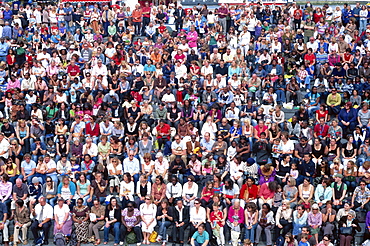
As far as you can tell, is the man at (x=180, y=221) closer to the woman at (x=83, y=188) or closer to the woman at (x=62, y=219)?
the woman at (x=83, y=188)

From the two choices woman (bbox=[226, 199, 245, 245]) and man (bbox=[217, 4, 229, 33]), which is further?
man (bbox=[217, 4, 229, 33])

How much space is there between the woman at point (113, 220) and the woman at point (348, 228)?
5.21 metres

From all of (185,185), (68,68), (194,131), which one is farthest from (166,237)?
(68,68)

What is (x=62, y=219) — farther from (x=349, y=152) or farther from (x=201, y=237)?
(x=349, y=152)

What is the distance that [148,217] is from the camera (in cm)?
1641

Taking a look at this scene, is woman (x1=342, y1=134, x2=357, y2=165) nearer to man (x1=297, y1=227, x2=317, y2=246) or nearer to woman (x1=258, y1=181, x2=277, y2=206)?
woman (x1=258, y1=181, x2=277, y2=206)

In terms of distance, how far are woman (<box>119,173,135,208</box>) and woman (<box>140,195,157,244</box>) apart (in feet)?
2.21

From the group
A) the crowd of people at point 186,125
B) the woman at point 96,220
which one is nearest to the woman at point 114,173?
the crowd of people at point 186,125

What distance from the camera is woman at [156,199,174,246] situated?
16406 millimetres

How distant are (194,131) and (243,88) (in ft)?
9.86

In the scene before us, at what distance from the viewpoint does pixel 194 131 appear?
61.4 feet

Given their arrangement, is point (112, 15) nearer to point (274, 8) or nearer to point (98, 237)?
point (274, 8)

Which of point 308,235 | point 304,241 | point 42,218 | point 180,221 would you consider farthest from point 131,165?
point 304,241

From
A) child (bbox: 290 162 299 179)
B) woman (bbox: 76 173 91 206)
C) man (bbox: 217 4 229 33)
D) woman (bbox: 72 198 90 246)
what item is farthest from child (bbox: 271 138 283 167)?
man (bbox: 217 4 229 33)
